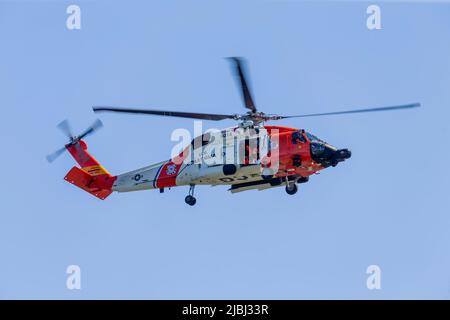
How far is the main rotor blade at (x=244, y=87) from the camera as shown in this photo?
22.4 metres

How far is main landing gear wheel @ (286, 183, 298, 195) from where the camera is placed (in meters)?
24.5

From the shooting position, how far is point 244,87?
2308 cm

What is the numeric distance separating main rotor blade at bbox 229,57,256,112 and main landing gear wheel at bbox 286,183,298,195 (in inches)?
75.3

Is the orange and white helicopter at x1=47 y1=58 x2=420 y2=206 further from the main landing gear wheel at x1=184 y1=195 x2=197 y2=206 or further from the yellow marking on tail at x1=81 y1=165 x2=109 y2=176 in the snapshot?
the yellow marking on tail at x1=81 y1=165 x2=109 y2=176

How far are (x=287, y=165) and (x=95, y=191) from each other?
214 inches

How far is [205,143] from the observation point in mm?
25016

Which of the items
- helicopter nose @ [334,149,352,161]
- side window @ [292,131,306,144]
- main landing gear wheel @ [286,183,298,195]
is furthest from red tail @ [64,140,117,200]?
helicopter nose @ [334,149,352,161]

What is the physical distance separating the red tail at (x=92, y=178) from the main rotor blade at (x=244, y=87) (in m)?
4.46

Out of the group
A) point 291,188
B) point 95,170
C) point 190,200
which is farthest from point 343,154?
point 95,170

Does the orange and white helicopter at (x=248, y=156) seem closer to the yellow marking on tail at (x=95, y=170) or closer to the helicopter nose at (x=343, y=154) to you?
the helicopter nose at (x=343, y=154)

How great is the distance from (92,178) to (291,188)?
5444mm

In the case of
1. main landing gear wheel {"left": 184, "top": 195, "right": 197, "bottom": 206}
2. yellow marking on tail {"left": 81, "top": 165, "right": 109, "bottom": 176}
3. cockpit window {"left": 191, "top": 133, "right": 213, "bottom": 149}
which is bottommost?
main landing gear wheel {"left": 184, "top": 195, "right": 197, "bottom": 206}
